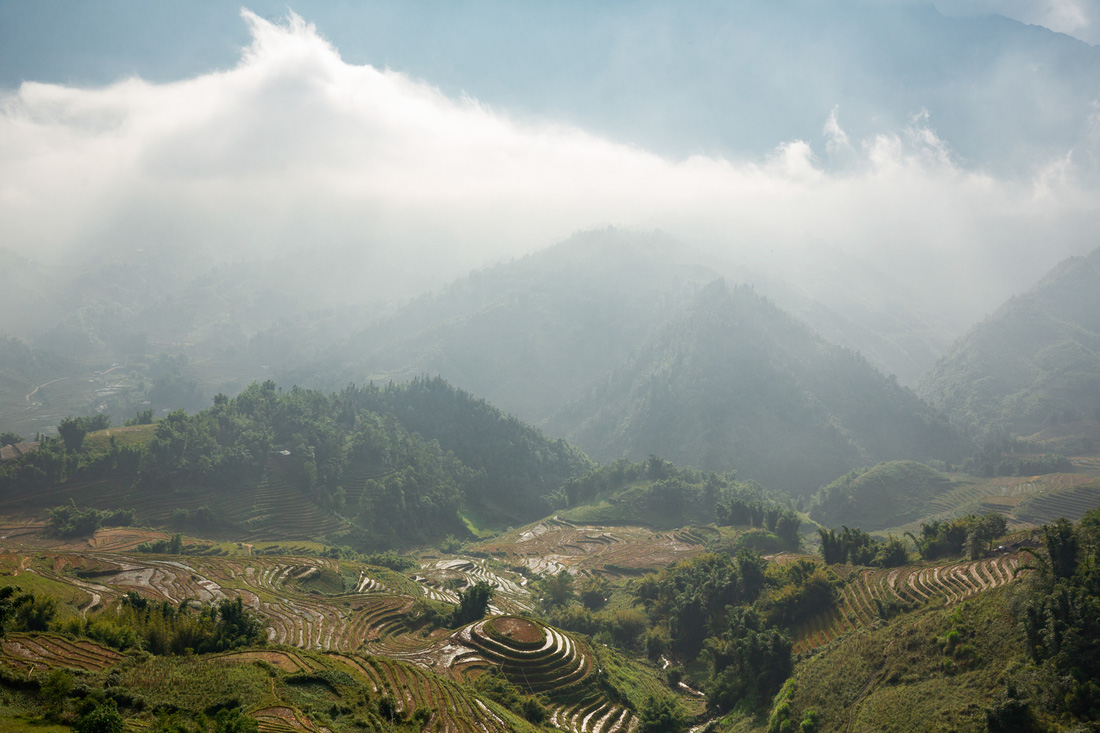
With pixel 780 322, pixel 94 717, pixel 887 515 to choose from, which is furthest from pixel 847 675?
pixel 780 322

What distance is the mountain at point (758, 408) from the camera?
131875 mm

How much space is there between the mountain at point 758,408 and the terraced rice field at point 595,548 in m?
57.9

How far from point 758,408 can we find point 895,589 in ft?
357

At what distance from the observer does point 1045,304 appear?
194 meters

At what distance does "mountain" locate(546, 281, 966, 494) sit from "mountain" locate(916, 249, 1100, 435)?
3237cm

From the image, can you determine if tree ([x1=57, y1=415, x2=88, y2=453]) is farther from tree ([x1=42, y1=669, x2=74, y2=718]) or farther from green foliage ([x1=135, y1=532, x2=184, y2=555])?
tree ([x1=42, y1=669, x2=74, y2=718])

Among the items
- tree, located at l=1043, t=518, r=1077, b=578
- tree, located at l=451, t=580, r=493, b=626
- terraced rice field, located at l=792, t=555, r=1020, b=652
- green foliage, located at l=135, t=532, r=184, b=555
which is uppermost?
tree, located at l=1043, t=518, r=1077, b=578

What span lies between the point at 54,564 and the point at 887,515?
109m

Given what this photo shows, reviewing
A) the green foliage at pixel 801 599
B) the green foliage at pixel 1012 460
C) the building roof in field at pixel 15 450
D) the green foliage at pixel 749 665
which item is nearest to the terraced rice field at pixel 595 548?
the green foliage at pixel 801 599

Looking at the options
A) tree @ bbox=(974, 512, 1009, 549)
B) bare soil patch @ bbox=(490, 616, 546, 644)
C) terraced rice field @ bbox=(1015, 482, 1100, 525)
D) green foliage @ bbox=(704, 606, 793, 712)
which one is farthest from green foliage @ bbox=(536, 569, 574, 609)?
terraced rice field @ bbox=(1015, 482, 1100, 525)

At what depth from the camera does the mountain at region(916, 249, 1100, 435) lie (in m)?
150

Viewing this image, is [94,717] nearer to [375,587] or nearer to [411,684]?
[411,684]

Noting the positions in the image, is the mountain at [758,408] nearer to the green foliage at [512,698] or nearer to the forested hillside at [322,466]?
the forested hillside at [322,466]

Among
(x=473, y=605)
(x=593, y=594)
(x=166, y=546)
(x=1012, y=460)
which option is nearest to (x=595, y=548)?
(x=593, y=594)
